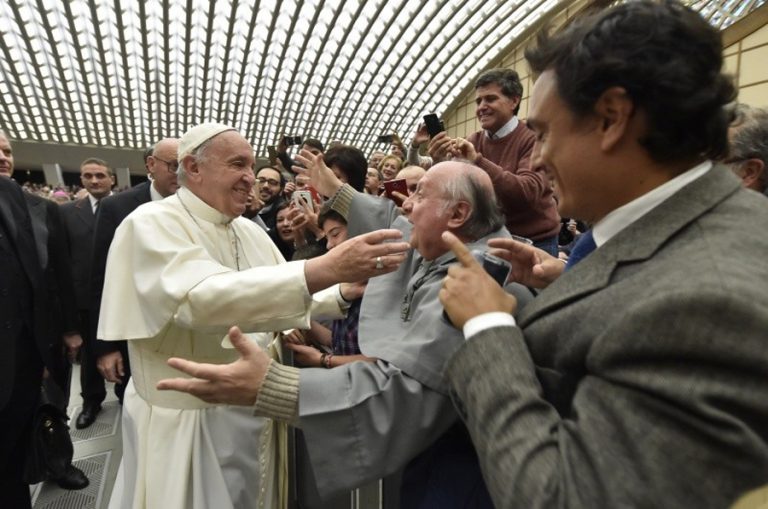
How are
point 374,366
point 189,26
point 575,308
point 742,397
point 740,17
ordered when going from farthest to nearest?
point 189,26
point 740,17
point 374,366
point 575,308
point 742,397

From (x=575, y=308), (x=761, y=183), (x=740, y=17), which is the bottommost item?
(x=575, y=308)

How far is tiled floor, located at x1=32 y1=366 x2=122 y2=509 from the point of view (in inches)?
120

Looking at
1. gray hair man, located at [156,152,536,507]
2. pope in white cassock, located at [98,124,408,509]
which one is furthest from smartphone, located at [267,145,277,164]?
gray hair man, located at [156,152,536,507]

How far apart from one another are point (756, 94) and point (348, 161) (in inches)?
304

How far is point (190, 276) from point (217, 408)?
66 centimetres

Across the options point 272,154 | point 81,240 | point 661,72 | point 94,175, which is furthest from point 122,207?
point 661,72

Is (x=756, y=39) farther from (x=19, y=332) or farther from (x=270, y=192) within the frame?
(x=19, y=332)

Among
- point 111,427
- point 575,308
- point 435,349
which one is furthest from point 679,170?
point 111,427

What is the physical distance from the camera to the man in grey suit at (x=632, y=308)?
66 cm

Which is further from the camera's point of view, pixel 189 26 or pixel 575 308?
pixel 189 26

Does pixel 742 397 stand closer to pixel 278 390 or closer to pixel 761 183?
pixel 278 390

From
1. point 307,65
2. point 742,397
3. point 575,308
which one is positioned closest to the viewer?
point 742,397

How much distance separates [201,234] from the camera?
2137mm

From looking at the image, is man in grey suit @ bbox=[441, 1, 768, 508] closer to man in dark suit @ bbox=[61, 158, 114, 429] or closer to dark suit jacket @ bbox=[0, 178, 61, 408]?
dark suit jacket @ bbox=[0, 178, 61, 408]
